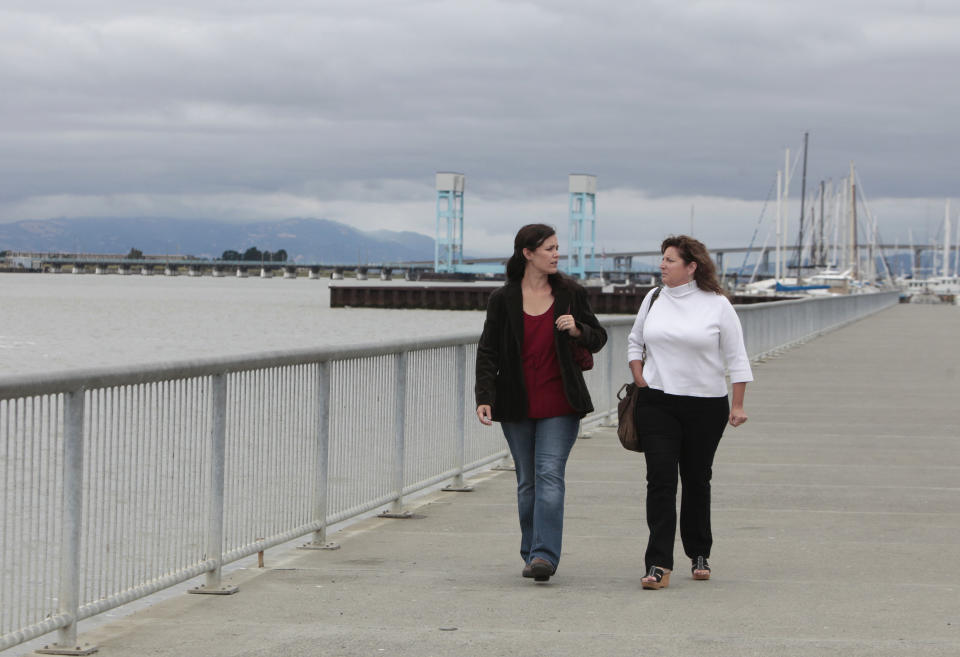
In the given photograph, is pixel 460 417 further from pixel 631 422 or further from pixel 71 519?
pixel 71 519

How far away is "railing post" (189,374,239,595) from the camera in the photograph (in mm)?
6621

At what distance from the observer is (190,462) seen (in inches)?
253

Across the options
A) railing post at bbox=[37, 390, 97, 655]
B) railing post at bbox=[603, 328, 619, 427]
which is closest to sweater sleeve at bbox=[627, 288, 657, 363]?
railing post at bbox=[37, 390, 97, 655]

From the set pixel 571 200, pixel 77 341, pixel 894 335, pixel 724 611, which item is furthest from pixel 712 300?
pixel 571 200

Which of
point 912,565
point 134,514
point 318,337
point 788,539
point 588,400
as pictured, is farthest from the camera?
point 318,337

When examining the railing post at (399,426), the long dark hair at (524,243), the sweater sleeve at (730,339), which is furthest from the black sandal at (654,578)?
the railing post at (399,426)

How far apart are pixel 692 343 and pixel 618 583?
1.21 meters

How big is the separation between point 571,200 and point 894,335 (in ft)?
428

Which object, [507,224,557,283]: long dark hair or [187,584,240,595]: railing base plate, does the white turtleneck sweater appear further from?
[187,584,240,595]: railing base plate

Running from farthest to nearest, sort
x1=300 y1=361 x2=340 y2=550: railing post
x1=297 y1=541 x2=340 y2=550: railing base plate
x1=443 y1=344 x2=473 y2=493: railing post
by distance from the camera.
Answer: x1=443 y1=344 x2=473 y2=493: railing post → x1=297 y1=541 x2=340 y2=550: railing base plate → x1=300 y1=361 x2=340 y2=550: railing post

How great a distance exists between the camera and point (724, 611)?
650cm

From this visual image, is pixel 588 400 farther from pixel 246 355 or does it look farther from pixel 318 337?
pixel 318 337

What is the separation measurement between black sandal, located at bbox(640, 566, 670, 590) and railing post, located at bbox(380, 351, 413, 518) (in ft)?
8.30

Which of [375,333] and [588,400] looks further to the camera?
[375,333]
